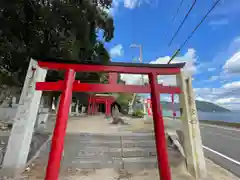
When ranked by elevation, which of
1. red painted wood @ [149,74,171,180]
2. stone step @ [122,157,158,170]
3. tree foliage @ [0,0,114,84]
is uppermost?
tree foliage @ [0,0,114,84]

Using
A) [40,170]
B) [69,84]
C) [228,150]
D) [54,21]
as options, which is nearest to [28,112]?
[40,170]

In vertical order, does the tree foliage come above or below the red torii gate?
above

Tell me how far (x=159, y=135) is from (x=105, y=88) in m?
1.24

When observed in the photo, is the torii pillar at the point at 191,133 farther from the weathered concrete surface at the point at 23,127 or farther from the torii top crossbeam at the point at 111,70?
the weathered concrete surface at the point at 23,127

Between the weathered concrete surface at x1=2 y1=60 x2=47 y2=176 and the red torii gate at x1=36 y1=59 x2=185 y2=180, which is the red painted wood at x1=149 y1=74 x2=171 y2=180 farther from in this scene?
the weathered concrete surface at x1=2 y1=60 x2=47 y2=176

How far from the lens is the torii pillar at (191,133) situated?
14.6ft

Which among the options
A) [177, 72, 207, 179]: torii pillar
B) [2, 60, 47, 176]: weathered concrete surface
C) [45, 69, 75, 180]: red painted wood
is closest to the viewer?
[45, 69, 75, 180]: red painted wood

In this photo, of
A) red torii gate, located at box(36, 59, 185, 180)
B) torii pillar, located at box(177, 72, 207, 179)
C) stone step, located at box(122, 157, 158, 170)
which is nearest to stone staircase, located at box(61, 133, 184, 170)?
stone step, located at box(122, 157, 158, 170)

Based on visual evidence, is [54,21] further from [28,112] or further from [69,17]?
[28,112]

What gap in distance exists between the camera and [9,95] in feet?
39.0

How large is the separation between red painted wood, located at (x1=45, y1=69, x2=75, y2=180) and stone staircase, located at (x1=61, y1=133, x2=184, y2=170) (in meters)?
2.70

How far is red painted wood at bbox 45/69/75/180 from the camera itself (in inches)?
100

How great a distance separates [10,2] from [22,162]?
12.1ft

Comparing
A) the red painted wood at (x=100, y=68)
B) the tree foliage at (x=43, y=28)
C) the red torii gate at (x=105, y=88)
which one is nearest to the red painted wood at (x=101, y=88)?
the red torii gate at (x=105, y=88)
